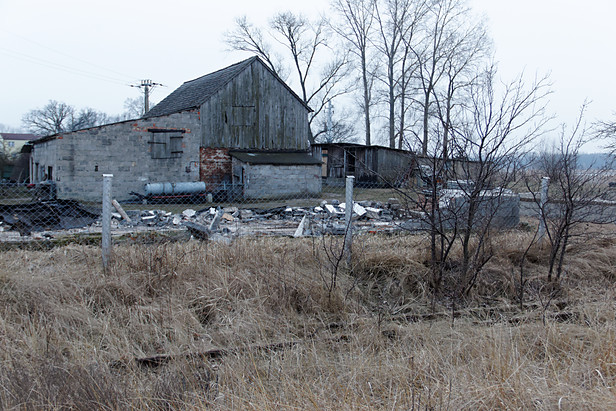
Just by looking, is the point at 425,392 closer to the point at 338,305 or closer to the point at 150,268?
the point at 338,305

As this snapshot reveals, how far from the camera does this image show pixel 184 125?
22.7 m

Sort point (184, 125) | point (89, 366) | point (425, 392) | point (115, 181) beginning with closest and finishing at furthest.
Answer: point (425, 392)
point (89, 366)
point (115, 181)
point (184, 125)

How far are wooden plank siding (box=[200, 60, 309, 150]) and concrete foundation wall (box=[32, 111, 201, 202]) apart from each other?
109 centimetres

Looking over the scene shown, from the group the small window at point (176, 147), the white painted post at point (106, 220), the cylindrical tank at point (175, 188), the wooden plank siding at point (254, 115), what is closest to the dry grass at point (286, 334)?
the white painted post at point (106, 220)

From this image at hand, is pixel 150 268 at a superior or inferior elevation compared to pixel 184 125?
inferior

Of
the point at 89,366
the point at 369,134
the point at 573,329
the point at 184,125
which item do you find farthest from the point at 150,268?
the point at 369,134

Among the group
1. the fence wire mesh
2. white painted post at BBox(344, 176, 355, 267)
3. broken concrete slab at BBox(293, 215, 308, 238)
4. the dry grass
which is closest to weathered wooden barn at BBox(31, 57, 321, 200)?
the fence wire mesh

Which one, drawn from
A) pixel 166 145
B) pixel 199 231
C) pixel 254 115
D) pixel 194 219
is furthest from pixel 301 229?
pixel 254 115

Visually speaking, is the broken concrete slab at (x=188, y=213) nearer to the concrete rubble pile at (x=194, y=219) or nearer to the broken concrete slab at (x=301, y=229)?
the concrete rubble pile at (x=194, y=219)

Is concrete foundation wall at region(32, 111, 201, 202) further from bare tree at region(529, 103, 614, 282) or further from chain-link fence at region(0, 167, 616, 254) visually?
bare tree at region(529, 103, 614, 282)

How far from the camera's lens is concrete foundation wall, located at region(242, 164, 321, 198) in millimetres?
22266

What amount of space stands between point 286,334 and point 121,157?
18.9 m

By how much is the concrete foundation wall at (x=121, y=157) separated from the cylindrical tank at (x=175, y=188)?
3.51 ft

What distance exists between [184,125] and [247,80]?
14.3 feet
